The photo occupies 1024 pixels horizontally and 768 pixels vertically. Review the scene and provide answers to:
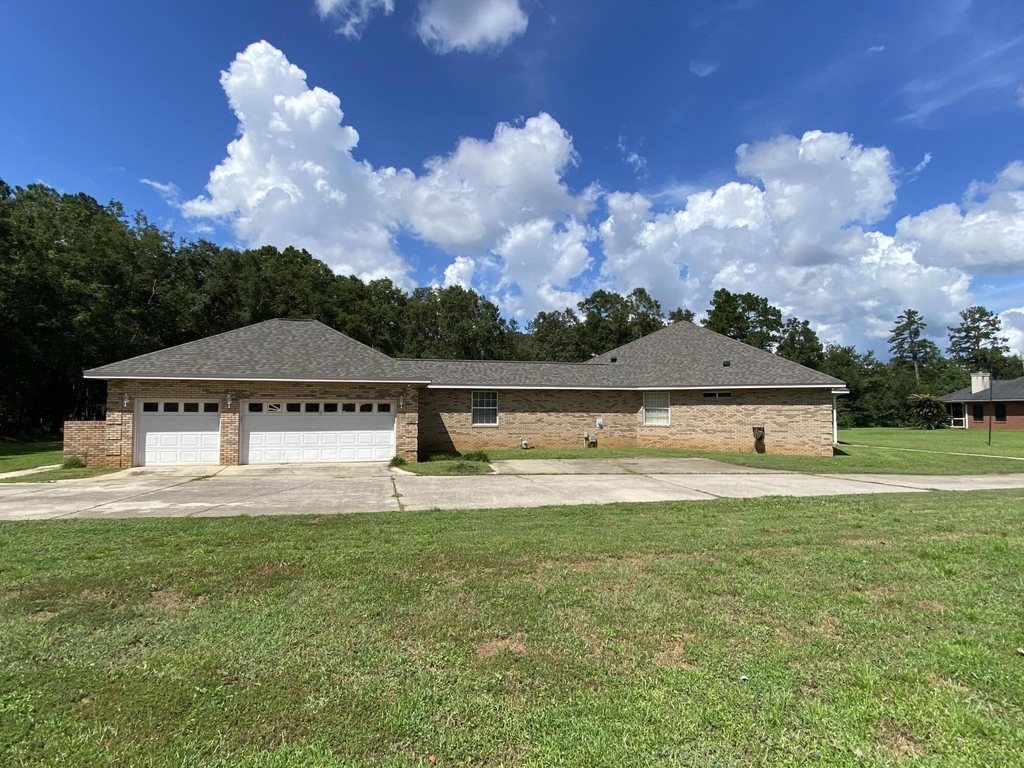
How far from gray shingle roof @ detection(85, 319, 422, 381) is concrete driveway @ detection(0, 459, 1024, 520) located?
111 inches

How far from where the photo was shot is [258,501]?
30.0ft

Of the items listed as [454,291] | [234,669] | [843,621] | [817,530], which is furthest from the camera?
[454,291]

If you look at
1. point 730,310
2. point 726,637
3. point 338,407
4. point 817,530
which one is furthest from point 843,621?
point 730,310

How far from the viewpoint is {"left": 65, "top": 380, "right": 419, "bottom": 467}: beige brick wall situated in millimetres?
14672

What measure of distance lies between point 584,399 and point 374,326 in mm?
26780

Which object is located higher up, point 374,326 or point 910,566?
point 374,326

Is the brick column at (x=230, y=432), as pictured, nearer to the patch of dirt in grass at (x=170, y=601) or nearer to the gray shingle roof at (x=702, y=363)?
the patch of dirt in grass at (x=170, y=601)

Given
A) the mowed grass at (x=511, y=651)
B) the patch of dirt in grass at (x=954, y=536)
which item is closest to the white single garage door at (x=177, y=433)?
the mowed grass at (x=511, y=651)

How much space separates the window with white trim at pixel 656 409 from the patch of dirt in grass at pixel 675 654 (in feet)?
60.3

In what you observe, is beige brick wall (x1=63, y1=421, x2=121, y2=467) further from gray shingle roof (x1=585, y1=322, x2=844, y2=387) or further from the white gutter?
gray shingle roof (x1=585, y1=322, x2=844, y2=387)

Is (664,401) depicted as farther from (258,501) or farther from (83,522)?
(83,522)

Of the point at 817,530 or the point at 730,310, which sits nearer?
A: the point at 817,530

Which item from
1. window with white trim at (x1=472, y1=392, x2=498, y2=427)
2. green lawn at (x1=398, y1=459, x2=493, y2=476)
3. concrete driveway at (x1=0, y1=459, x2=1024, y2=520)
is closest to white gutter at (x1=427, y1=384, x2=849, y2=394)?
window with white trim at (x1=472, y1=392, x2=498, y2=427)

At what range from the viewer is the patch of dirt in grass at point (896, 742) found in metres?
2.45
